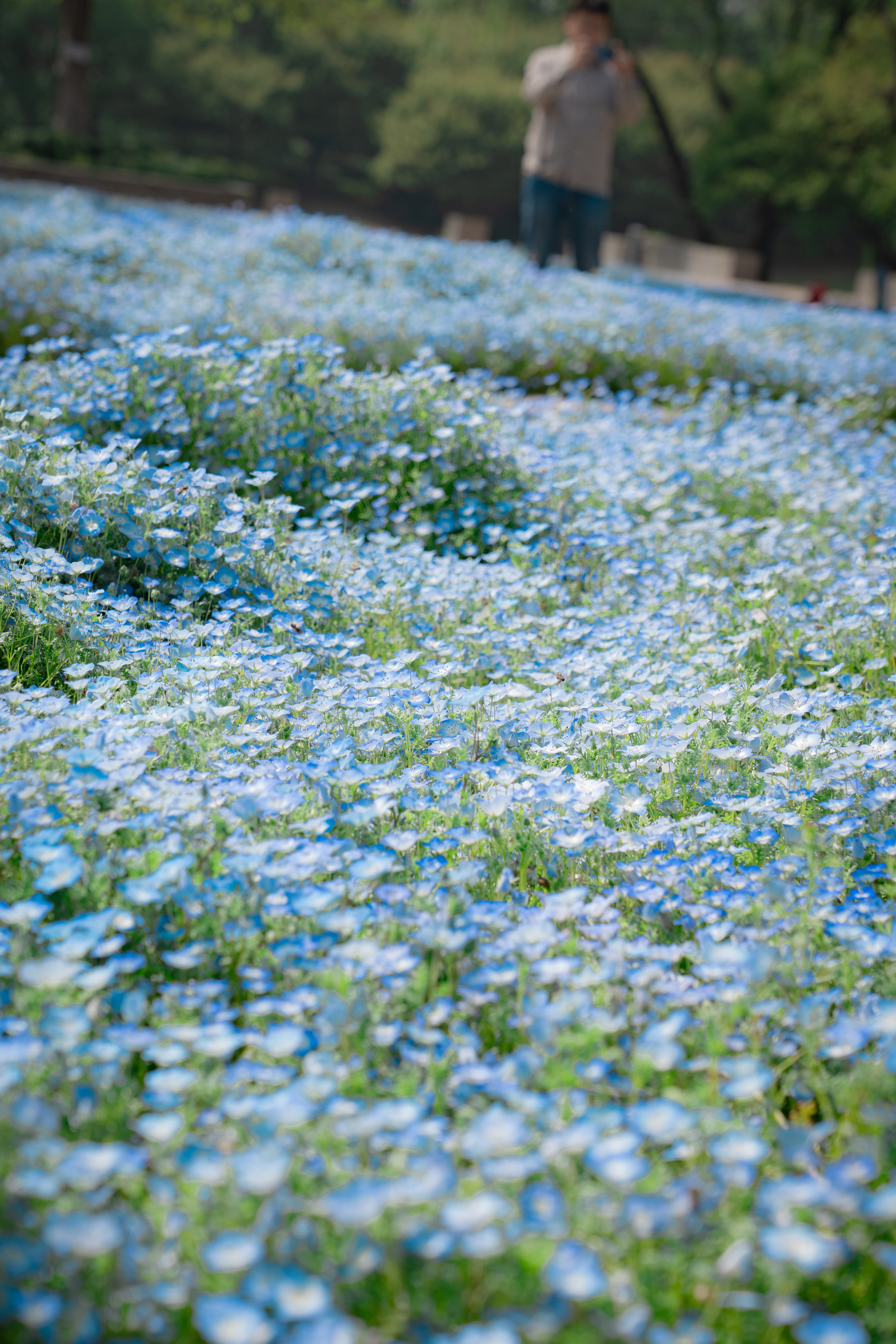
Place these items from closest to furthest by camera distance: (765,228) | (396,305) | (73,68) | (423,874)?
(423,874), (396,305), (73,68), (765,228)

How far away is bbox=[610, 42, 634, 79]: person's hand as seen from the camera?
10.0m

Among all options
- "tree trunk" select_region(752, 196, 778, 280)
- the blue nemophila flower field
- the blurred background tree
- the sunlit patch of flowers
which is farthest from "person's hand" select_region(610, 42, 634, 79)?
"tree trunk" select_region(752, 196, 778, 280)

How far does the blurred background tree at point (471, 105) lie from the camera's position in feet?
79.9

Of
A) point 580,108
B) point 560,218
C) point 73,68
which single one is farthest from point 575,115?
point 73,68

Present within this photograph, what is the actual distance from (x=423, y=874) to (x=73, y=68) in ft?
72.5

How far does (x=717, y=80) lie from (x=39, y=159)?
17.1 meters

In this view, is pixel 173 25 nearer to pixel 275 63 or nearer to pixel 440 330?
pixel 275 63

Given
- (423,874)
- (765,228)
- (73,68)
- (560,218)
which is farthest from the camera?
(765,228)

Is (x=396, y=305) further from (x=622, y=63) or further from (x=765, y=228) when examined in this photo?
(x=765, y=228)

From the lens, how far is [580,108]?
33.5 ft

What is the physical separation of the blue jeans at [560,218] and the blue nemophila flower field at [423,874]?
6.23 meters

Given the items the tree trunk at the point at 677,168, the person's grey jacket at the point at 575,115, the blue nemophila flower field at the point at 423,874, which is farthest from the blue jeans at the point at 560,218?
the tree trunk at the point at 677,168

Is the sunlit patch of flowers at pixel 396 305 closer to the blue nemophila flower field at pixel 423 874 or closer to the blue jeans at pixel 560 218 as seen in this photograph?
the blue jeans at pixel 560 218

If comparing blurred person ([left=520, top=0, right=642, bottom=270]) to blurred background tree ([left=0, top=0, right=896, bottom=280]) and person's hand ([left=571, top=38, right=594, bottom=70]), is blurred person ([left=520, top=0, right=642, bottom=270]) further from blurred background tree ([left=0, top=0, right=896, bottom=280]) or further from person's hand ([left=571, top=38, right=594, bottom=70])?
blurred background tree ([left=0, top=0, right=896, bottom=280])
